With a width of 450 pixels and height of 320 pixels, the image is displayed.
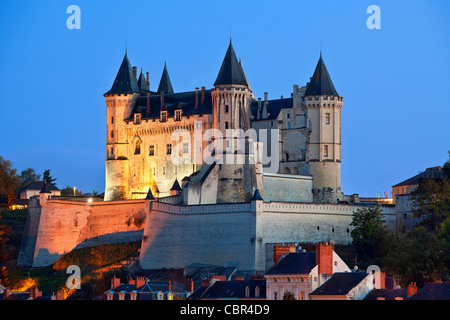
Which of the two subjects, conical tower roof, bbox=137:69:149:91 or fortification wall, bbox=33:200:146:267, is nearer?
fortification wall, bbox=33:200:146:267

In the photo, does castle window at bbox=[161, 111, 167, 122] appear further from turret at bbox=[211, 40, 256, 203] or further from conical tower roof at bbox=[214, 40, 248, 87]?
conical tower roof at bbox=[214, 40, 248, 87]

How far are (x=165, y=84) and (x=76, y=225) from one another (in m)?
18.4

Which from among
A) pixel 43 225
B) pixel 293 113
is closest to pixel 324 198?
pixel 293 113

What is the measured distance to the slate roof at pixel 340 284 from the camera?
6425 cm

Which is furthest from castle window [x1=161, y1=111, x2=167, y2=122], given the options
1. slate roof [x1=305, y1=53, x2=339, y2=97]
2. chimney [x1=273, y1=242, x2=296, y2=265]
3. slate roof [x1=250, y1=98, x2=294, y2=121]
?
chimney [x1=273, y1=242, x2=296, y2=265]

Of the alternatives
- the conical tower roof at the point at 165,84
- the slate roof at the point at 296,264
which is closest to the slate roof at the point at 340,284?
the slate roof at the point at 296,264

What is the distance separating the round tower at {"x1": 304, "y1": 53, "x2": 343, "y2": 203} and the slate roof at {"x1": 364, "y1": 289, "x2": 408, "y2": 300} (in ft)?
106

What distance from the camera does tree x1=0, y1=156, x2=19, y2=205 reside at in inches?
4715

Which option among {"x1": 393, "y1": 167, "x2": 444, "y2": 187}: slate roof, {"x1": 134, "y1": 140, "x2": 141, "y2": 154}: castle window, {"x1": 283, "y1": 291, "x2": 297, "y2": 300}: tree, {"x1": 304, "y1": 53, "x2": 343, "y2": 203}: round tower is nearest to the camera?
{"x1": 283, "y1": 291, "x2": 297, "y2": 300}: tree

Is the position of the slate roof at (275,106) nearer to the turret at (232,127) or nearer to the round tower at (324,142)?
the round tower at (324,142)
